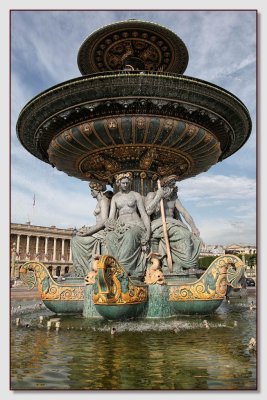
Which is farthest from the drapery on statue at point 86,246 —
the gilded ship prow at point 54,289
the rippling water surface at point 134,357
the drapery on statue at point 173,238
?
the rippling water surface at point 134,357

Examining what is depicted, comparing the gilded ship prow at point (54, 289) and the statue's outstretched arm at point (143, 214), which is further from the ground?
the statue's outstretched arm at point (143, 214)

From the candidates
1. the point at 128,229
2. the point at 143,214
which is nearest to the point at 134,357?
the point at 128,229


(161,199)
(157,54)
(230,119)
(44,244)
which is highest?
(157,54)

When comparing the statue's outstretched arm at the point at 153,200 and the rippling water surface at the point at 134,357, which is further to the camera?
the statue's outstretched arm at the point at 153,200

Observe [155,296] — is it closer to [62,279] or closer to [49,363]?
[62,279]

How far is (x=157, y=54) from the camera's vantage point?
1138 cm

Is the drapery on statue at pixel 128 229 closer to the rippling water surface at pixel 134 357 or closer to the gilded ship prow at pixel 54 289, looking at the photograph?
the gilded ship prow at pixel 54 289

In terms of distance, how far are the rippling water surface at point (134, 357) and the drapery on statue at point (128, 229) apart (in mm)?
1631

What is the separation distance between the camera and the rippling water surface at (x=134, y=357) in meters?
3.86

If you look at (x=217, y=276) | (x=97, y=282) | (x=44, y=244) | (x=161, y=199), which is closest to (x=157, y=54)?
(x=161, y=199)

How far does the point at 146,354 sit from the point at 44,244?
43777 millimetres

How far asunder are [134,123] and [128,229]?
7.30 feet

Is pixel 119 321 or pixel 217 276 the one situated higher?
pixel 217 276

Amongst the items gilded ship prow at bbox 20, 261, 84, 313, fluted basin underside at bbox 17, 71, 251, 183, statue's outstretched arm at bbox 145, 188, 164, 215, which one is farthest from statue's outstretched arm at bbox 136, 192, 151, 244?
gilded ship prow at bbox 20, 261, 84, 313
